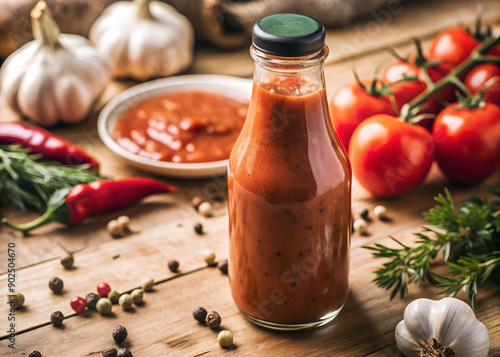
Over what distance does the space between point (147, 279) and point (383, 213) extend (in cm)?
64

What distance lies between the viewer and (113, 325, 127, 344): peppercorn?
3.90 ft

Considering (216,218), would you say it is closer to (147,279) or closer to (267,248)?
(147,279)

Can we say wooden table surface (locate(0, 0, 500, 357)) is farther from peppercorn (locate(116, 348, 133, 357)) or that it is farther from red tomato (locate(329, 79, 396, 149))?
red tomato (locate(329, 79, 396, 149))

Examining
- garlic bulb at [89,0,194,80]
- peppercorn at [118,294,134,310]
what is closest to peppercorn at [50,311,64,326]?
peppercorn at [118,294,134,310]

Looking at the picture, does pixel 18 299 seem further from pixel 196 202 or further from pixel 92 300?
pixel 196 202

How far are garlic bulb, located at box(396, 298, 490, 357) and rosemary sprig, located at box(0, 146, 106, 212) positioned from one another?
948mm

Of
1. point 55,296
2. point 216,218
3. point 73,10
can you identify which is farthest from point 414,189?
point 73,10

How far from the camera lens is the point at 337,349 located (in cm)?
118

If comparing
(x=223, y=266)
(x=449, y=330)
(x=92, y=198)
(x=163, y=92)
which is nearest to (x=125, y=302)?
(x=223, y=266)

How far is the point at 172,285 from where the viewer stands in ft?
4.49

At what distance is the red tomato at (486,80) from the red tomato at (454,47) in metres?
0.10

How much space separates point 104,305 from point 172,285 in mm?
166

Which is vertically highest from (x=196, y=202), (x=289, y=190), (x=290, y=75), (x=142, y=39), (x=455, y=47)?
(x=290, y=75)

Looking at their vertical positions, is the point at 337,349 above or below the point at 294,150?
below
